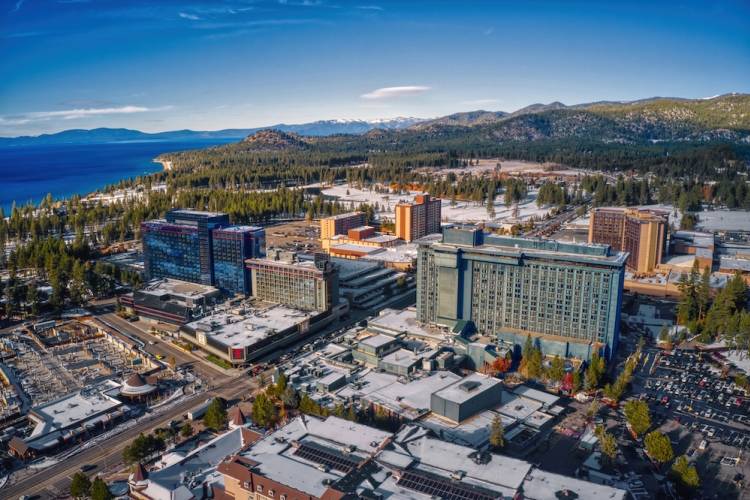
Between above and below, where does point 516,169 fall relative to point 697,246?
above

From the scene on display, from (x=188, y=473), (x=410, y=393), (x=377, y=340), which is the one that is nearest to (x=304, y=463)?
(x=188, y=473)

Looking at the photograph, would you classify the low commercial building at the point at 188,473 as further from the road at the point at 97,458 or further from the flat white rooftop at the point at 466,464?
the flat white rooftop at the point at 466,464

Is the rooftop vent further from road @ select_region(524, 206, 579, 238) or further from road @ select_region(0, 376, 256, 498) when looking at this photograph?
road @ select_region(524, 206, 579, 238)

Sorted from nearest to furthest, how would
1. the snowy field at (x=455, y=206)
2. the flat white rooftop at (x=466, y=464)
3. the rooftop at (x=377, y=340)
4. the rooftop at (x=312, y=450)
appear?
the flat white rooftop at (x=466, y=464), the rooftop at (x=312, y=450), the rooftop at (x=377, y=340), the snowy field at (x=455, y=206)

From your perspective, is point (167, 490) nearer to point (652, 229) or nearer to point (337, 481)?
point (337, 481)

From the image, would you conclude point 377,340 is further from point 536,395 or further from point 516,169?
point 516,169

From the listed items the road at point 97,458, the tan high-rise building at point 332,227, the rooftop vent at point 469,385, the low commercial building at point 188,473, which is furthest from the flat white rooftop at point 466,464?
the tan high-rise building at point 332,227
